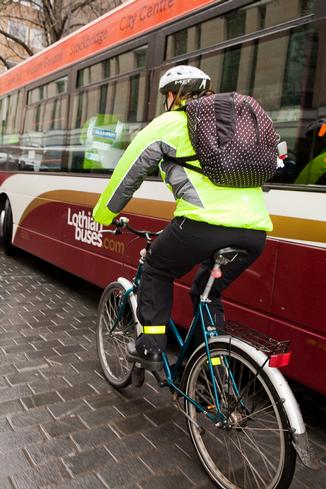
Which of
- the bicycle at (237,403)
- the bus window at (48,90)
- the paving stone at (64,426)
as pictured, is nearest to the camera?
the bicycle at (237,403)

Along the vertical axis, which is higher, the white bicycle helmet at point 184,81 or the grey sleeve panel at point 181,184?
the white bicycle helmet at point 184,81

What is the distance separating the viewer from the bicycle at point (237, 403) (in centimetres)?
212

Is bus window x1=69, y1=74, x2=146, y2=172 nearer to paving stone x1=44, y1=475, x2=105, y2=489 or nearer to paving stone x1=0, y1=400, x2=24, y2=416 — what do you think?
paving stone x1=0, y1=400, x2=24, y2=416

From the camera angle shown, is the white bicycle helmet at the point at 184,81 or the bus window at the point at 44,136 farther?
the bus window at the point at 44,136

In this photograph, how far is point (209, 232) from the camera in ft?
7.72

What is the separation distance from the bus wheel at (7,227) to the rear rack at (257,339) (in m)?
6.34

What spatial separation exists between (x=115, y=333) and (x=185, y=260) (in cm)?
130

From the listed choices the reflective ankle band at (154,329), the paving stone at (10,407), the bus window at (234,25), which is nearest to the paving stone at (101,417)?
the paving stone at (10,407)

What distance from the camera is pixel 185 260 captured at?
2498 millimetres

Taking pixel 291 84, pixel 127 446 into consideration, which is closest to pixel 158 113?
pixel 291 84

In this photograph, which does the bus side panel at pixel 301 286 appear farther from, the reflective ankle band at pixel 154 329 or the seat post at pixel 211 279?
the reflective ankle band at pixel 154 329

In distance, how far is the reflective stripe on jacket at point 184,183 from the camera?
233 centimetres

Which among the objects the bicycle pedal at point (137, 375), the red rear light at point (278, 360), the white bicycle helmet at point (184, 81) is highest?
the white bicycle helmet at point (184, 81)

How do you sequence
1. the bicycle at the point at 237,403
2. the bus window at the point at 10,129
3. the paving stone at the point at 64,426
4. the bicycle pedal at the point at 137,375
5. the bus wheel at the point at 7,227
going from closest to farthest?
1. the bicycle at the point at 237,403
2. the paving stone at the point at 64,426
3. the bicycle pedal at the point at 137,375
4. the bus window at the point at 10,129
5. the bus wheel at the point at 7,227
